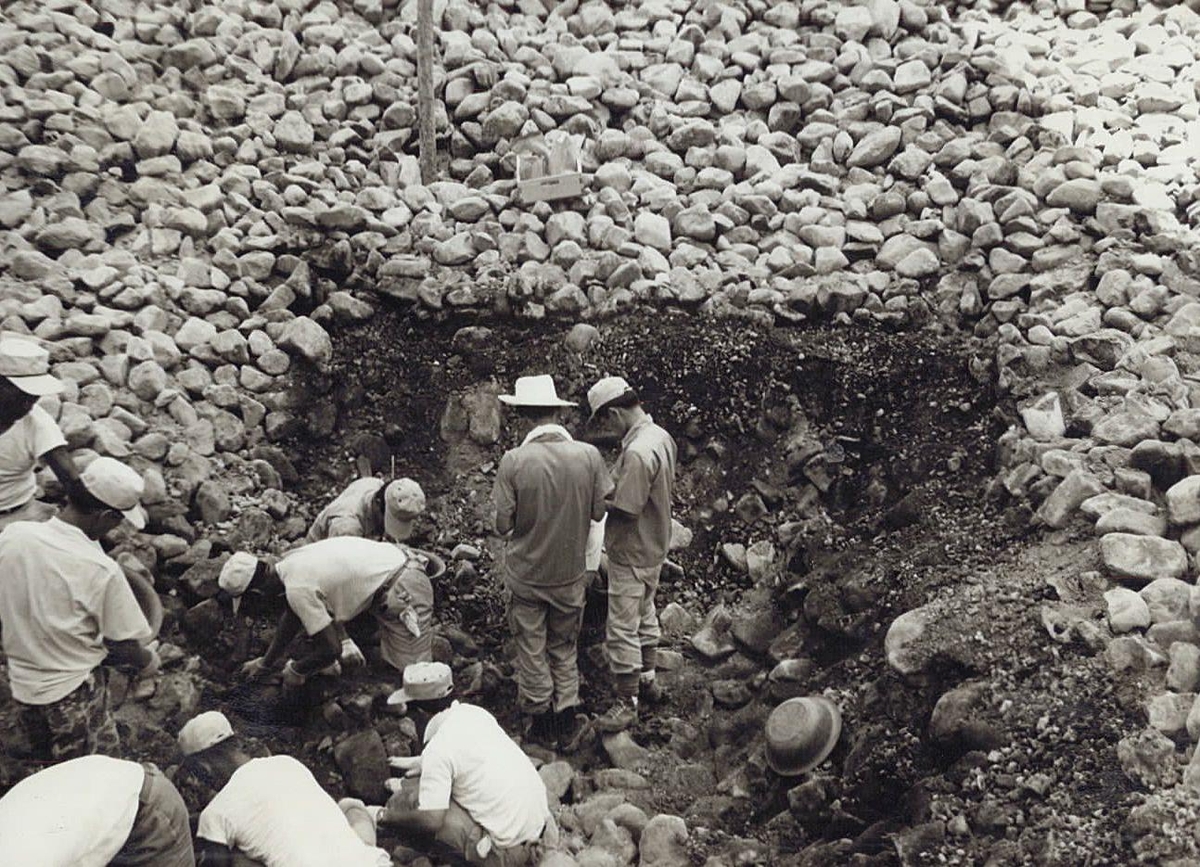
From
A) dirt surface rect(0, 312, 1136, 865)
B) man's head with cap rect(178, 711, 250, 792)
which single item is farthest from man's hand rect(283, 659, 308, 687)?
man's head with cap rect(178, 711, 250, 792)

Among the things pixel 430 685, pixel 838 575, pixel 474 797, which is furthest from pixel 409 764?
pixel 838 575

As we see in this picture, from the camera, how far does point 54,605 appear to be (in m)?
4.40

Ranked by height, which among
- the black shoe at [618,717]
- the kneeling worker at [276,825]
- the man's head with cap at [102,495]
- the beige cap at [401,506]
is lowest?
the black shoe at [618,717]

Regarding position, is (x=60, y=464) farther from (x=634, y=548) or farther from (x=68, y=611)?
(x=634, y=548)

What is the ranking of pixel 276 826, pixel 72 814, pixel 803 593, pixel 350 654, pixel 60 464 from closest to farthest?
1. pixel 72 814
2. pixel 276 826
3. pixel 60 464
4. pixel 350 654
5. pixel 803 593

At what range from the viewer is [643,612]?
6.01 m

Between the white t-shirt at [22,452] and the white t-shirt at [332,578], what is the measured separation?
1217 mm

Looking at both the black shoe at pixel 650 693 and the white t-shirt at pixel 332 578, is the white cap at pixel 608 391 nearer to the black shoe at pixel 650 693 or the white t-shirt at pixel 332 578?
the white t-shirt at pixel 332 578

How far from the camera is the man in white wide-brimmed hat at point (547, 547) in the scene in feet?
18.0

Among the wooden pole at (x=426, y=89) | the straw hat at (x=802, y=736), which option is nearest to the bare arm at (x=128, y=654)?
the straw hat at (x=802, y=736)

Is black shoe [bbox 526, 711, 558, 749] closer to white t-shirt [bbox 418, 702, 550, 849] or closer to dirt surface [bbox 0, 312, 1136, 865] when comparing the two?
dirt surface [bbox 0, 312, 1136, 865]

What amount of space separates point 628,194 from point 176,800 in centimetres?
531

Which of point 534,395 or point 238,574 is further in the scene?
point 534,395

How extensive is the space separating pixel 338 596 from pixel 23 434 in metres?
1.65
